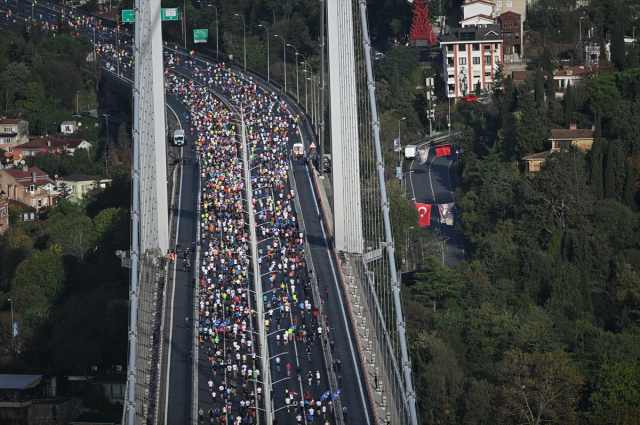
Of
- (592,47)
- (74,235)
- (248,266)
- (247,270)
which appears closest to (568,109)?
(592,47)

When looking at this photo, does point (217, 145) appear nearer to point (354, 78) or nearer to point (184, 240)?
point (184, 240)

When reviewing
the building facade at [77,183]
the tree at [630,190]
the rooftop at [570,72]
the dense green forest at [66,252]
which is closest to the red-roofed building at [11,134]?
the dense green forest at [66,252]

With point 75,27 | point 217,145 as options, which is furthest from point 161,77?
point 75,27

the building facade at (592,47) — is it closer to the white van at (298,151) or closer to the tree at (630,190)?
the tree at (630,190)

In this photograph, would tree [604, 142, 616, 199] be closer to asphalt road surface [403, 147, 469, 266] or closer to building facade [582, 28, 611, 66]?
asphalt road surface [403, 147, 469, 266]

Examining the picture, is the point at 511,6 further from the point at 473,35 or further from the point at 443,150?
the point at 443,150
